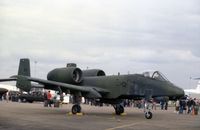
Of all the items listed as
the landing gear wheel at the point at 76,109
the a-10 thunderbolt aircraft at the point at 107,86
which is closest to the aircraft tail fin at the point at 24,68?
the a-10 thunderbolt aircraft at the point at 107,86

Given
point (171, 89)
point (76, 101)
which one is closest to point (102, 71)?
point (76, 101)

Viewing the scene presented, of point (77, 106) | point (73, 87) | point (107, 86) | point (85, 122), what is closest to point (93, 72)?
point (107, 86)

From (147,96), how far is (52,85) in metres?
5.85

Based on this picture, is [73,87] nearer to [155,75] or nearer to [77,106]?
[77,106]

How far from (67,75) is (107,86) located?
2.89 metres

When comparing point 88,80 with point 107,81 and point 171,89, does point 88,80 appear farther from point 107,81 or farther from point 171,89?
point 171,89

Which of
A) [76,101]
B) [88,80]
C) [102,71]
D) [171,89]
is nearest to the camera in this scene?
[171,89]

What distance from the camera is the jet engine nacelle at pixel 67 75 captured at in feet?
84.8

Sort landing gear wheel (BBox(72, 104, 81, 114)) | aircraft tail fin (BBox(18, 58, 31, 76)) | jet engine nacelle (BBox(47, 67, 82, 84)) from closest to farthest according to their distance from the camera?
landing gear wheel (BBox(72, 104, 81, 114))
jet engine nacelle (BBox(47, 67, 82, 84))
aircraft tail fin (BBox(18, 58, 31, 76))

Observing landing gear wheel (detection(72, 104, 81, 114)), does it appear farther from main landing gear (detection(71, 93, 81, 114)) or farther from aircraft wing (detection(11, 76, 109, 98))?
aircraft wing (detection(11, 76, 109, 98))

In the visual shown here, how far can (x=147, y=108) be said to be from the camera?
76.6ft

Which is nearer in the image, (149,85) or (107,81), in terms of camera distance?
(149,85)

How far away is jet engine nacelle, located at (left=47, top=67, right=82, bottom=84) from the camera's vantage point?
84.8 feet

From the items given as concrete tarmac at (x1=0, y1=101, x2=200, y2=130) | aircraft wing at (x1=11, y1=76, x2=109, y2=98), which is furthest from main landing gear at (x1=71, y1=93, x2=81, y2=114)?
concrete tarmac at (x1=0, y1=101, x2=200, y2=130)
